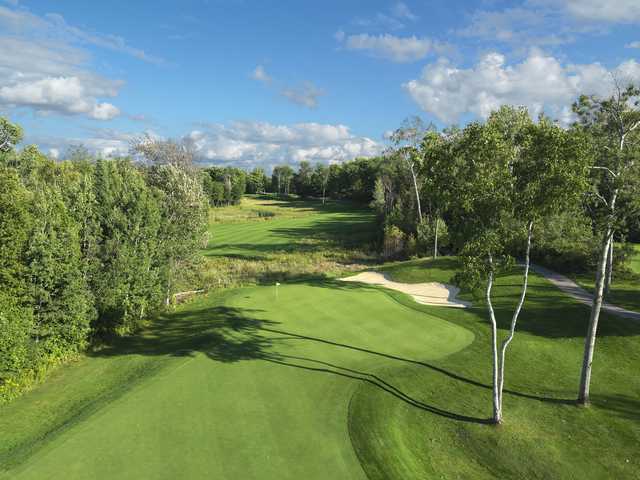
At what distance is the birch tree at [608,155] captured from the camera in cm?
1215

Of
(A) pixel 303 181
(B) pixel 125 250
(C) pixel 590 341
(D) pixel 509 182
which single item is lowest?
(C) pixel 590 341

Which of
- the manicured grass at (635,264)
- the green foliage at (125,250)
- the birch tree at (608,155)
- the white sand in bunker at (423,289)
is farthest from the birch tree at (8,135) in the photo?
the manicured grass at (635,264)

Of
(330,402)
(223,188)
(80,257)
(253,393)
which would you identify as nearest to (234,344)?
(253,393)

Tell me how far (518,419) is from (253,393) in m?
8.05

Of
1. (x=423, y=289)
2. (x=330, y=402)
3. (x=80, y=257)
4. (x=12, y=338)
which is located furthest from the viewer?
(x=423, y=289)

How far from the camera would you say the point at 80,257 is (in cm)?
1767

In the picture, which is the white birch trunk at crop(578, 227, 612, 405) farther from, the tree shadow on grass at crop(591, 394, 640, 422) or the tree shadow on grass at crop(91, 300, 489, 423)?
the tree shadow on grass at crop(91, 300, 489, 423)

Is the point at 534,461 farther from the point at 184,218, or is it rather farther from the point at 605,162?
the point at 184,218

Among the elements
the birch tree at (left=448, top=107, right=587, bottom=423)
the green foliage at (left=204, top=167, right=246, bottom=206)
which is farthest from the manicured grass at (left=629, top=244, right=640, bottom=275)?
the green foliage at (left=204, top=167, right=246, bottom=206)

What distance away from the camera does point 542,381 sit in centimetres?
1478

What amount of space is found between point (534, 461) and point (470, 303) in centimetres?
1578

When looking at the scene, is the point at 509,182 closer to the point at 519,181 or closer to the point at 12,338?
the point at 519,181

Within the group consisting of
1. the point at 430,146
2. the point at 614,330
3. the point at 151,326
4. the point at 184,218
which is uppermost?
the point at 430,146

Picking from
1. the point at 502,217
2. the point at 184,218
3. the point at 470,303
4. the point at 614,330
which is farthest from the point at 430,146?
the point at 184,218
